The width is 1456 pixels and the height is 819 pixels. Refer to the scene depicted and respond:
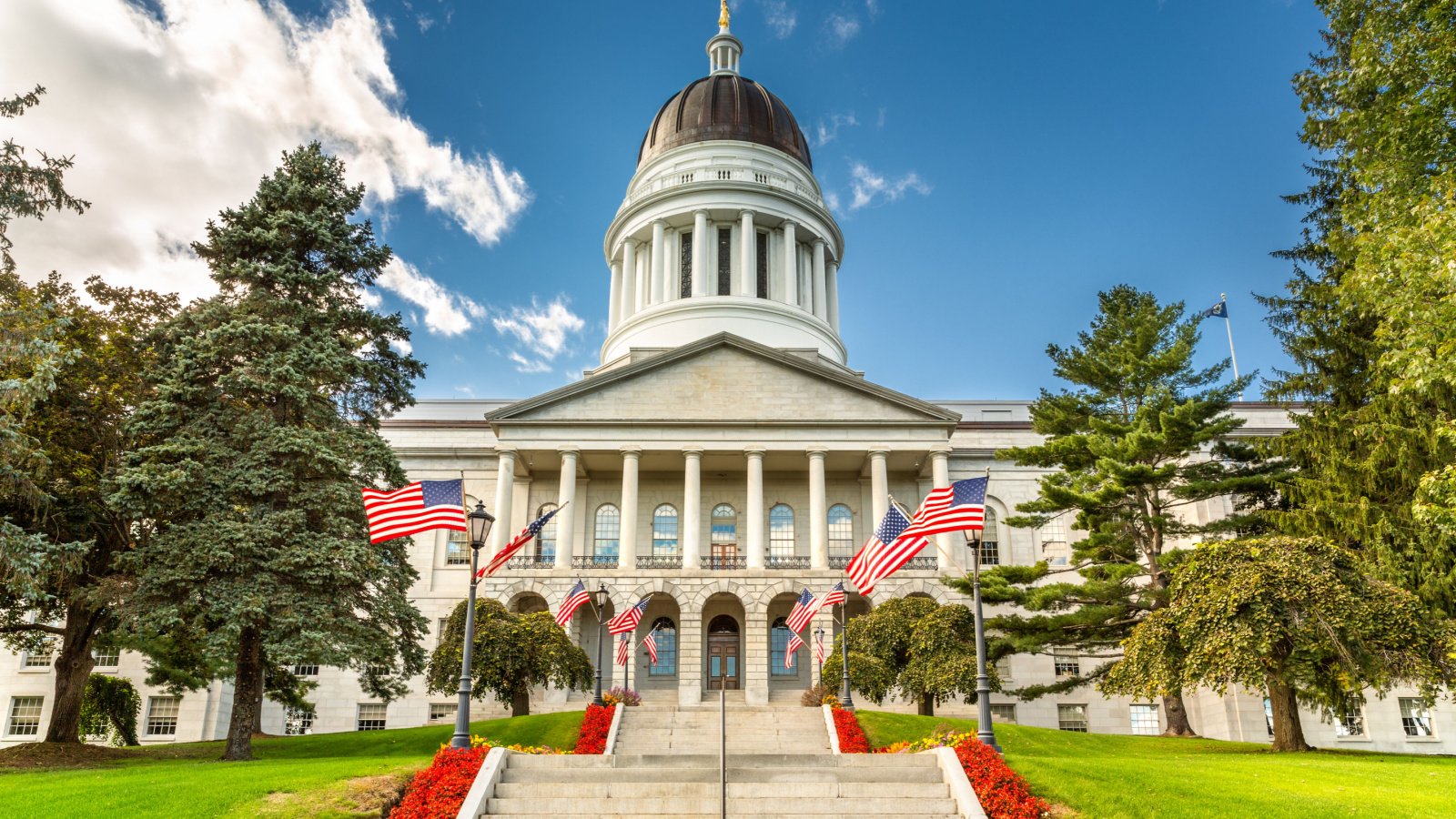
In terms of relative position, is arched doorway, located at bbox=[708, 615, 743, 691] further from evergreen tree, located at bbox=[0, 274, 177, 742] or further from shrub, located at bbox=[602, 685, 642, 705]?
evergreen tree, located at bbox=[0, 274, 177, 742]

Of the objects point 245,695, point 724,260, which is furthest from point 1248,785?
point 724,260

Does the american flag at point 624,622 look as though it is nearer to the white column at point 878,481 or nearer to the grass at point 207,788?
the grass at point 207,788

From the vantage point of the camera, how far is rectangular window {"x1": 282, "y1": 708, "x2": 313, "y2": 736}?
123ft

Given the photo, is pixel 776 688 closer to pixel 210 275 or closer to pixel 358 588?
pixel 358 588

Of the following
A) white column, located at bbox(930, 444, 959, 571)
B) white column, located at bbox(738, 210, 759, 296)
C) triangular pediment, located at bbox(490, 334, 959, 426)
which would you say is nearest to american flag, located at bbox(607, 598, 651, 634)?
triangular pediment, located at bbox(490, 334, 959, 426)

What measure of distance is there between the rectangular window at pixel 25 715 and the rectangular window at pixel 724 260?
3296cm

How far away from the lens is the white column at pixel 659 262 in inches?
1977

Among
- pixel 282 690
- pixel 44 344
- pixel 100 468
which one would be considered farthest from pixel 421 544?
pixel 44 344

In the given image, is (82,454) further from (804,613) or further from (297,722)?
(297,722)

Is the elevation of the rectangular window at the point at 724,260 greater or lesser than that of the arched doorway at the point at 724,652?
greater

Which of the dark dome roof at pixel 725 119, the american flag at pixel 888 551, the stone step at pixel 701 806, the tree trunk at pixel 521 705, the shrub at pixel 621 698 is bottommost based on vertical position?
the stone step at pixel 701 806

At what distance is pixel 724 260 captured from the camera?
170ft

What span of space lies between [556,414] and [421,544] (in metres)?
8.20

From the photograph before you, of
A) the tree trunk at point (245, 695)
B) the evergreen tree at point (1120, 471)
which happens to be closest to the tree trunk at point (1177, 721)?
the evergreen tree at point (1120, 471)
